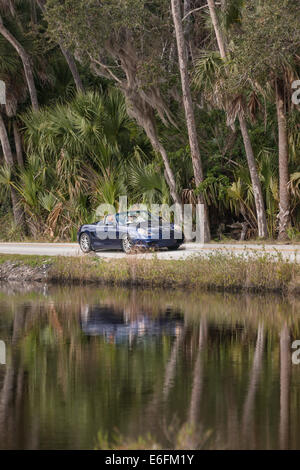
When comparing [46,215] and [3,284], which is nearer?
[3,284]

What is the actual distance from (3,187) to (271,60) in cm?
1713

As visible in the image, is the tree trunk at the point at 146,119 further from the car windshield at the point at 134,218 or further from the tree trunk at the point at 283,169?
the tree trunk at the point at 283,169

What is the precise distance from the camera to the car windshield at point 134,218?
28828mm

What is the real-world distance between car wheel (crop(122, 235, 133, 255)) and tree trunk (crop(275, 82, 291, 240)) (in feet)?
16.8

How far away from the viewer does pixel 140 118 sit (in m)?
33.4

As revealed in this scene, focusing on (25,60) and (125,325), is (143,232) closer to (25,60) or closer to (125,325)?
(125,325)

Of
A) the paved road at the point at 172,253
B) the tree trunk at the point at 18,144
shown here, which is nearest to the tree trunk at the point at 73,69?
the tree trunk at the point at 18,144

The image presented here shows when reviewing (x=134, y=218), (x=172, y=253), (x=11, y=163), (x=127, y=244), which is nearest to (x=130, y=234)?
(x=127, y=244)

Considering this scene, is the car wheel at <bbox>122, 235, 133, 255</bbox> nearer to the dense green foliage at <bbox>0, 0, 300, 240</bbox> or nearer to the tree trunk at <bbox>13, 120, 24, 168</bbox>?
the dense green foliage at <bbox>0, 0, 300, 240</bbox>

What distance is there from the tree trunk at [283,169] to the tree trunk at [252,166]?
720 mm

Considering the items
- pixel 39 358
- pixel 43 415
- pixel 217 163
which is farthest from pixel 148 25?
pixel 43 415
